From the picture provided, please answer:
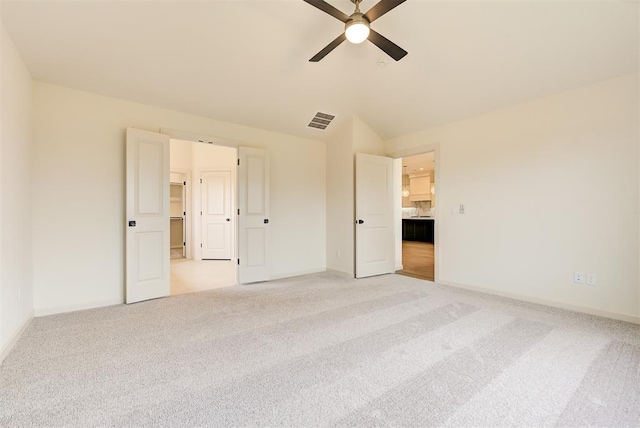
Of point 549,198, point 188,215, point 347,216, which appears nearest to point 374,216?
point 347,216

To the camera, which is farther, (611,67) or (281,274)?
(281,274)

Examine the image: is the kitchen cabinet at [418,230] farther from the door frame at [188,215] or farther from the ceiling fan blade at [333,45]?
the ceiling fan blade at [333,45]

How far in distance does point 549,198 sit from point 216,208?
6.37m

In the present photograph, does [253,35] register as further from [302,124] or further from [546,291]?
[546,291]

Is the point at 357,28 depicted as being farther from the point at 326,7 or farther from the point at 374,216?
the point at 374,216

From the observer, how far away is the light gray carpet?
1.49 metres

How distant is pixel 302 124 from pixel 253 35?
1.81 meters

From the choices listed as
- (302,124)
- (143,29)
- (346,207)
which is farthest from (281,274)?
(143,29)

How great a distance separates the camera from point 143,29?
8.47 feet

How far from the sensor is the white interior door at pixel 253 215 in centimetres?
431

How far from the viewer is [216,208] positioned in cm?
689

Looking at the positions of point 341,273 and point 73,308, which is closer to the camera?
point 73,308

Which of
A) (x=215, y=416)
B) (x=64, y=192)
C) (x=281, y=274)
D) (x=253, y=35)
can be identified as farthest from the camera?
(x=281, y=274)

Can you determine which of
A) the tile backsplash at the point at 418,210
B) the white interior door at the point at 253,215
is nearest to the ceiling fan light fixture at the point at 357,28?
the white interior door at the point at 253,215
